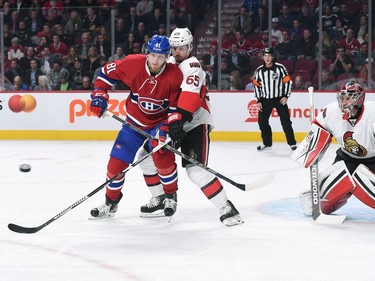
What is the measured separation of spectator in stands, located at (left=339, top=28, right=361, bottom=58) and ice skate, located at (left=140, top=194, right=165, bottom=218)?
5.26 metres

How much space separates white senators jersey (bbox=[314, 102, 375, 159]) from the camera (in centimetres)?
402

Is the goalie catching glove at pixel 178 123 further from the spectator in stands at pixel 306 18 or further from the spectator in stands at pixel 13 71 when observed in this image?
the spectator in stands at pixel 13 71

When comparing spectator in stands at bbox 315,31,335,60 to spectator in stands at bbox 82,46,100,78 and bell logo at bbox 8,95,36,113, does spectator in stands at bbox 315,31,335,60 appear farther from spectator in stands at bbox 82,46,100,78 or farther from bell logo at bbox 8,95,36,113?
bell logo at bbox 8,95,36,113

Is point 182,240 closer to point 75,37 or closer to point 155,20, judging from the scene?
point 155,20

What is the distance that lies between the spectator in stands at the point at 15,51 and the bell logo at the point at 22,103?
1.74 ft

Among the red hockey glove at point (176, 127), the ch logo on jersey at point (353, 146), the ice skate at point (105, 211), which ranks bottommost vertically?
the ice skate at point (105, 211)

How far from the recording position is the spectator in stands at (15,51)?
9891mm

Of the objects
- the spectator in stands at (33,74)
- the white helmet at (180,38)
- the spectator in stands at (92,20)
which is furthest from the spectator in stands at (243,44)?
the white helmet at (180,38)

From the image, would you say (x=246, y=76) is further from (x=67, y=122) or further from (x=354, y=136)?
(x=354, y=136)

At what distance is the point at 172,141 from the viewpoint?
4000mm

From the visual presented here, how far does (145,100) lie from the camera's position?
4008 millimetres

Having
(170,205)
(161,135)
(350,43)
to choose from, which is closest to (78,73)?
(350,43)

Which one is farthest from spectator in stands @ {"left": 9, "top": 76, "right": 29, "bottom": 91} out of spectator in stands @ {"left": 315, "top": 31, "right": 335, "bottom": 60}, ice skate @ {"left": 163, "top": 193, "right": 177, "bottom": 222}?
ice skate @ {"left": 163, "top": 193, "right": 177, "bottom": 222}

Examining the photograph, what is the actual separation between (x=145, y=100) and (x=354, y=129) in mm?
1091
